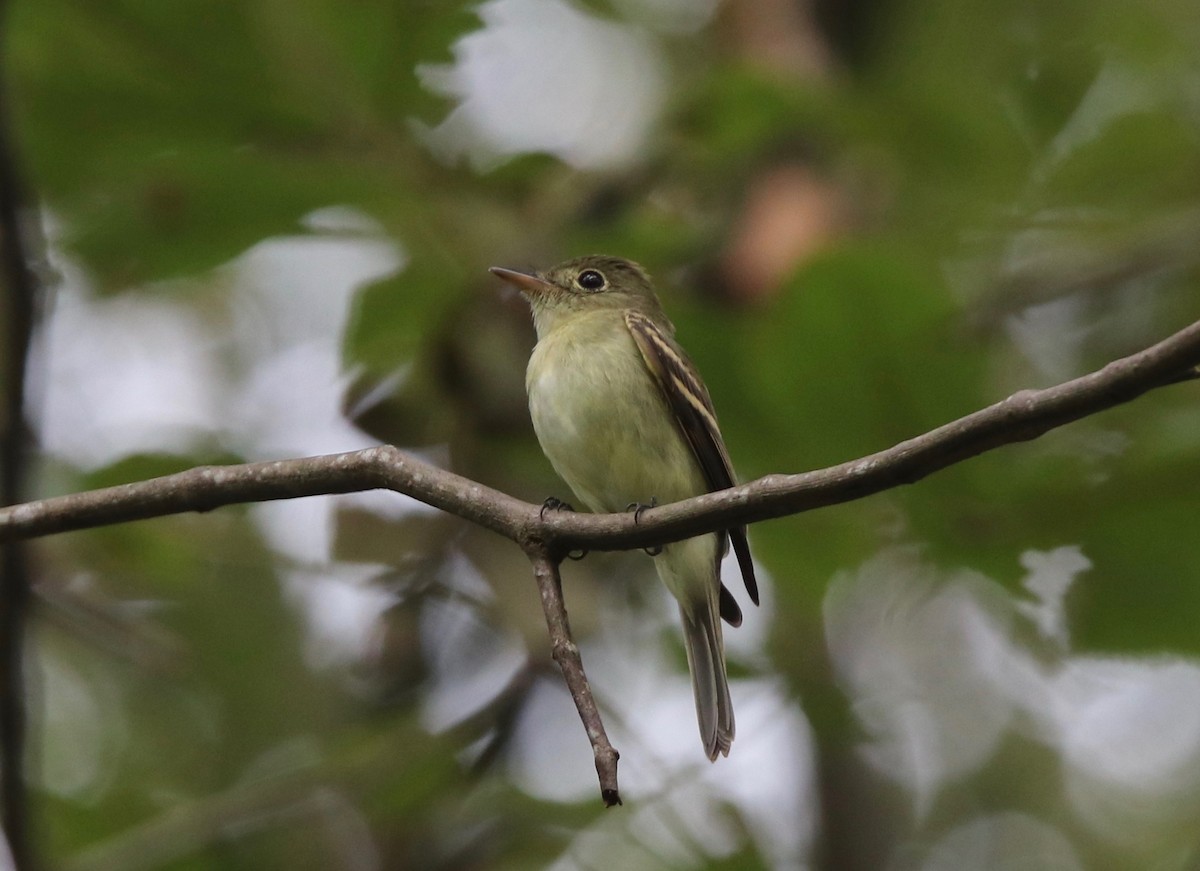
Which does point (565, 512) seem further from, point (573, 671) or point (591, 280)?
point (591, 280)

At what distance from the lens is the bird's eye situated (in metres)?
5.59

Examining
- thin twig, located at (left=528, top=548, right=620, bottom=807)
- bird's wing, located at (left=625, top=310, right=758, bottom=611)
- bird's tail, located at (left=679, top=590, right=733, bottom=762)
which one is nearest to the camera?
thin twig, located at (left=528, top=548, right=620, bottom=807)

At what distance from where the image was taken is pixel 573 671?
8.05 feet

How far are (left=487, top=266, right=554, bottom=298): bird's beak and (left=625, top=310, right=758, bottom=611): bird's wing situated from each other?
1.44ft

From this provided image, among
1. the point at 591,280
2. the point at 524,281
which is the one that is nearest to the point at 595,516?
the point at 524,281

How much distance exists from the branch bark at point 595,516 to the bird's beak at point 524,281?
212 cm

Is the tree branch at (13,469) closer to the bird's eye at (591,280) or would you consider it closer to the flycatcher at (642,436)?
the flycatcher at (642,436)

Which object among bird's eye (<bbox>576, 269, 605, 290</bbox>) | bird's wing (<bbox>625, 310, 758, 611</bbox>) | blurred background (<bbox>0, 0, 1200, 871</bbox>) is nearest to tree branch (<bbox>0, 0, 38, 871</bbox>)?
blurred background (<bbox>0, 0, 1200, 871</bbox>)

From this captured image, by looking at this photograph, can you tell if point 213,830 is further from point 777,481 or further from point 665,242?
point 777,481

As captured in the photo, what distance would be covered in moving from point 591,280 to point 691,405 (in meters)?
1.25

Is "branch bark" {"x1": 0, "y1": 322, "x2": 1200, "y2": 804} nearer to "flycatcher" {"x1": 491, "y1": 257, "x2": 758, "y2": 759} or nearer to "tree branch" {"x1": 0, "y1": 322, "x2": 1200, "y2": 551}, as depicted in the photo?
"tree branch" {"x1": 0, "y1": 322, "x2": 1200, "y2": 551}

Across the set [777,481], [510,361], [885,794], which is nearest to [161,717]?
[510,361]

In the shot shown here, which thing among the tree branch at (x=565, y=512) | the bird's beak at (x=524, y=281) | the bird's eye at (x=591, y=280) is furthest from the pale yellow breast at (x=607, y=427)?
the tree branch at (x=565, y=512)

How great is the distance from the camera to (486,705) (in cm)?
502
